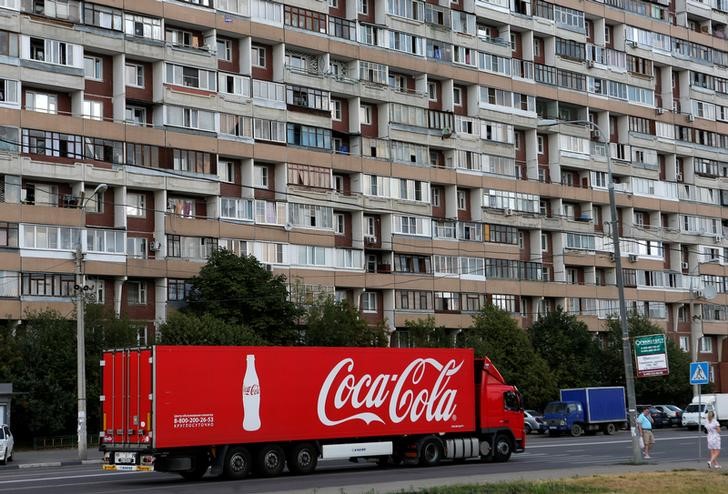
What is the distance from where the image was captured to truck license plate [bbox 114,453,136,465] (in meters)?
32.6

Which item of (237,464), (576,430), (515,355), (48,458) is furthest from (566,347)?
(237,464)

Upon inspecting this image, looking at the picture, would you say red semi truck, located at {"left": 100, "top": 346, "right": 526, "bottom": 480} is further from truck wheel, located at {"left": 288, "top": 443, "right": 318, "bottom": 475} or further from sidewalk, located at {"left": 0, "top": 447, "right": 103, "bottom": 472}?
sidewalk, located at {"left": 0, "top": 447, "right": 103, "bottom": 472}

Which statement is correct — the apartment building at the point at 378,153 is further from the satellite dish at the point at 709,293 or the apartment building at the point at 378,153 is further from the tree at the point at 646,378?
the tree at the point at 646,378

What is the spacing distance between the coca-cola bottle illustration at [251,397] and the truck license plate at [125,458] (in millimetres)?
3298

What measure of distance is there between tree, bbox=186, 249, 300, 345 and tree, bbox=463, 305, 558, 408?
15700 millimetres

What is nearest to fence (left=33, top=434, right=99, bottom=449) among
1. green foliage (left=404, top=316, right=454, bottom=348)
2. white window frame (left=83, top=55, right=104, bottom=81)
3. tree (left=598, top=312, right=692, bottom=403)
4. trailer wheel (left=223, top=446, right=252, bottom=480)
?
white window frame (left=83, top=55, right=104, bottom=81)

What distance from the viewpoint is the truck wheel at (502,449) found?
40906 millimetres

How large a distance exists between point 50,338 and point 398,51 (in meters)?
35.4

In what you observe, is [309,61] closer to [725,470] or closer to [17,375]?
[17,375]

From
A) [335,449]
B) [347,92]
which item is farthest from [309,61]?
[335,449]

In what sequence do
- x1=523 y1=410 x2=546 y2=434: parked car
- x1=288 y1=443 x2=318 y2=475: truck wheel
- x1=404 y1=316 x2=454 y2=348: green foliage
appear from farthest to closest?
x1=404 y1=316 x2=454 y2=348: green foliage, x1=523 y1=410 x2=546 y2=434: parked car, x1=288 y1=443 x2=318 y2=475: truck wheel

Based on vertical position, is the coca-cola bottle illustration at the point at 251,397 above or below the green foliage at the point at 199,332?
below

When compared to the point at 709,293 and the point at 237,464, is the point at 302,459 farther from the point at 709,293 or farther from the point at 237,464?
the point at 709,293

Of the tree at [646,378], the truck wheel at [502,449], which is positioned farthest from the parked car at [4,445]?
A: the tree at [646,378]
